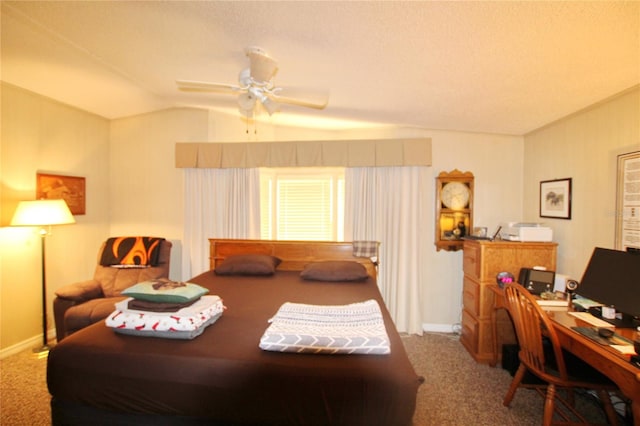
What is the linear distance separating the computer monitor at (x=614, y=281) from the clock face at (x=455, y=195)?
4.81 feet

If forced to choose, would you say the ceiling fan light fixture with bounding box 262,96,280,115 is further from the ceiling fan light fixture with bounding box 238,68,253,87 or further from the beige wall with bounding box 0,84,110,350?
the beige wall with bounding box 0,84,110,350

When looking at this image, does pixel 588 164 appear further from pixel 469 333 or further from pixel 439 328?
pixel 439 328

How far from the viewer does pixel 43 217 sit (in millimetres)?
2803

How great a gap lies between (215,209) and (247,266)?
1.07 metres

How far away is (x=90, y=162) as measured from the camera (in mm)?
3650

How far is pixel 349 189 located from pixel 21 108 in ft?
11.6

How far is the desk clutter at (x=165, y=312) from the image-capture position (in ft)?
5.19

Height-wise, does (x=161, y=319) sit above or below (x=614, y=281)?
below

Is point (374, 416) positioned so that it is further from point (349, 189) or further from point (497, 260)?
point (349, 189)

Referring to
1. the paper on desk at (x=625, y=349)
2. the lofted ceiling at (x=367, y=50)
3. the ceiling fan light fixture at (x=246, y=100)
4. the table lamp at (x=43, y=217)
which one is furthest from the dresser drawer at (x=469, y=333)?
the table lamp at (x=43, y=217)

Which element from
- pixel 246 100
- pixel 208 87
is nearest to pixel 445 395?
pixel 246 100

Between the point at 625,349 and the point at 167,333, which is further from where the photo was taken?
the point at 167,333

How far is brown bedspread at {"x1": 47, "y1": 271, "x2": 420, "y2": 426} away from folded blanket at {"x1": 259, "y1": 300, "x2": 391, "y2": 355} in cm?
4

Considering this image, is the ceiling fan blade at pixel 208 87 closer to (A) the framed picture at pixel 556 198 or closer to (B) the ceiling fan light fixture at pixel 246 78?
(B) the ceiling fan light fixture at pixel 246 78
